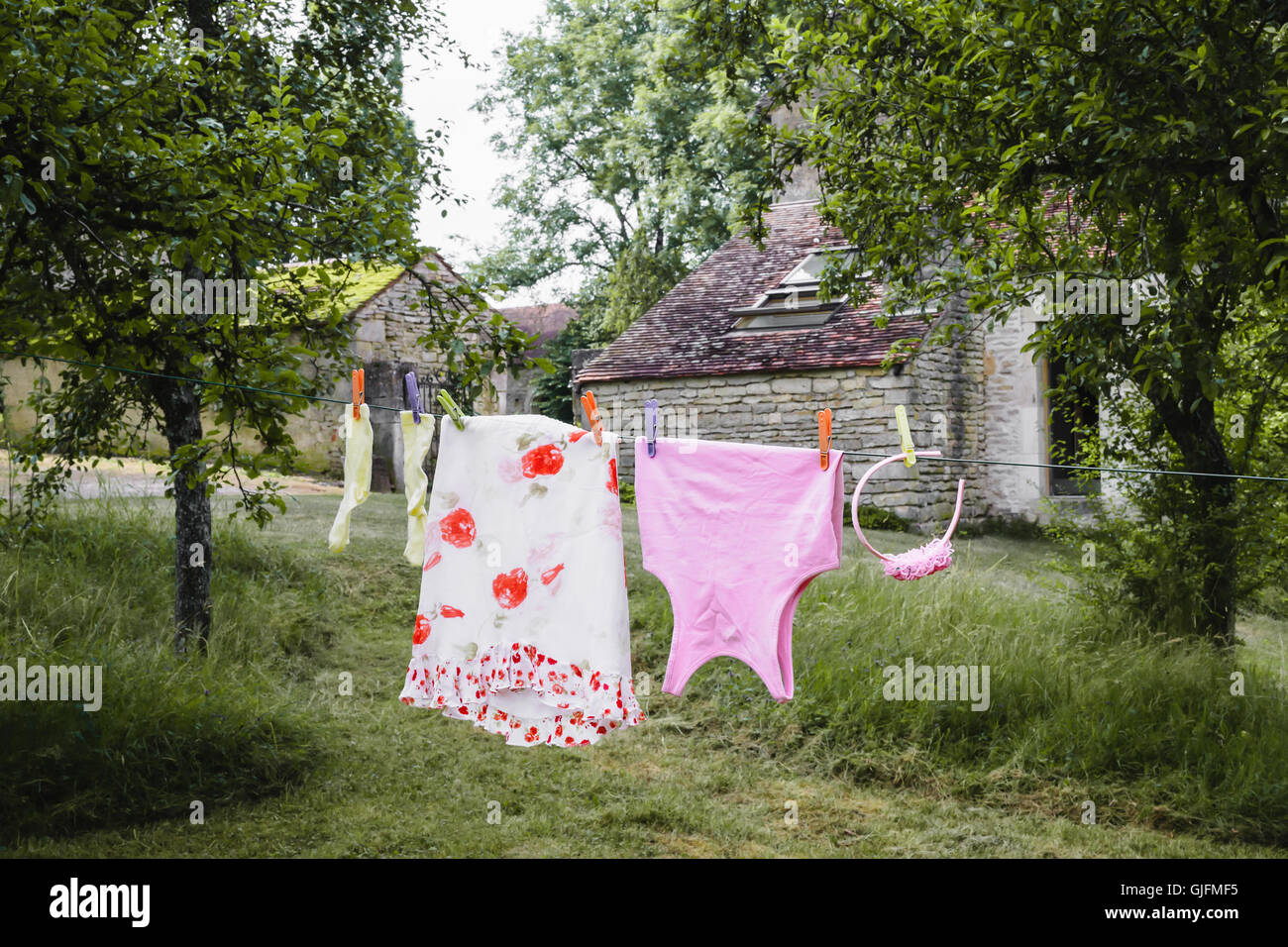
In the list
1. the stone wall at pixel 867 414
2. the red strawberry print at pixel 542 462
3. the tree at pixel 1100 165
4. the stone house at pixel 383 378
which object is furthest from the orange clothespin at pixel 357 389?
the stone house at pixel 383 378

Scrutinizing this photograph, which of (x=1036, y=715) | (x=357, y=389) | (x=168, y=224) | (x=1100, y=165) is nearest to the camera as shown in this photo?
(x=357, y=389)

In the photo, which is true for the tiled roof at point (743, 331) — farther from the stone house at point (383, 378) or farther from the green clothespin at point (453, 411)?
the green clothespin at point (453, 411)

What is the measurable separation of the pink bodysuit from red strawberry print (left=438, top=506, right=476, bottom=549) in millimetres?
676

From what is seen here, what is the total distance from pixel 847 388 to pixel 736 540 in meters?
10.5

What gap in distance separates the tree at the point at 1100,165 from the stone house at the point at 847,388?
245 inches

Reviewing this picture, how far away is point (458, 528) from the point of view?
3.94 meters

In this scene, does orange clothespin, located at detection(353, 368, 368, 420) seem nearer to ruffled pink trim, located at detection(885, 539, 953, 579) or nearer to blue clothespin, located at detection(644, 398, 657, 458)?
blue clothespin, located at detection(644, 398, 657, 458)

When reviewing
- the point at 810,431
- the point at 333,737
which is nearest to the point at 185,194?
the point at 333,737

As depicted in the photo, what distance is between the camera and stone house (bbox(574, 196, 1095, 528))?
1377cm

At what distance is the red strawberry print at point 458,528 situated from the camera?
393 cm

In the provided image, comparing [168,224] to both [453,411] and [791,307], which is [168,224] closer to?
[453,411]

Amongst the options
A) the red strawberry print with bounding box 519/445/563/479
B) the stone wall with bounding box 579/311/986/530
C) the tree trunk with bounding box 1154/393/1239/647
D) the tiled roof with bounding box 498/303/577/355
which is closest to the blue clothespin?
the red strawberry print with bounding box 519/445/563/479

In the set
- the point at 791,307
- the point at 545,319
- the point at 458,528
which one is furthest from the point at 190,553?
the point at 545,319
